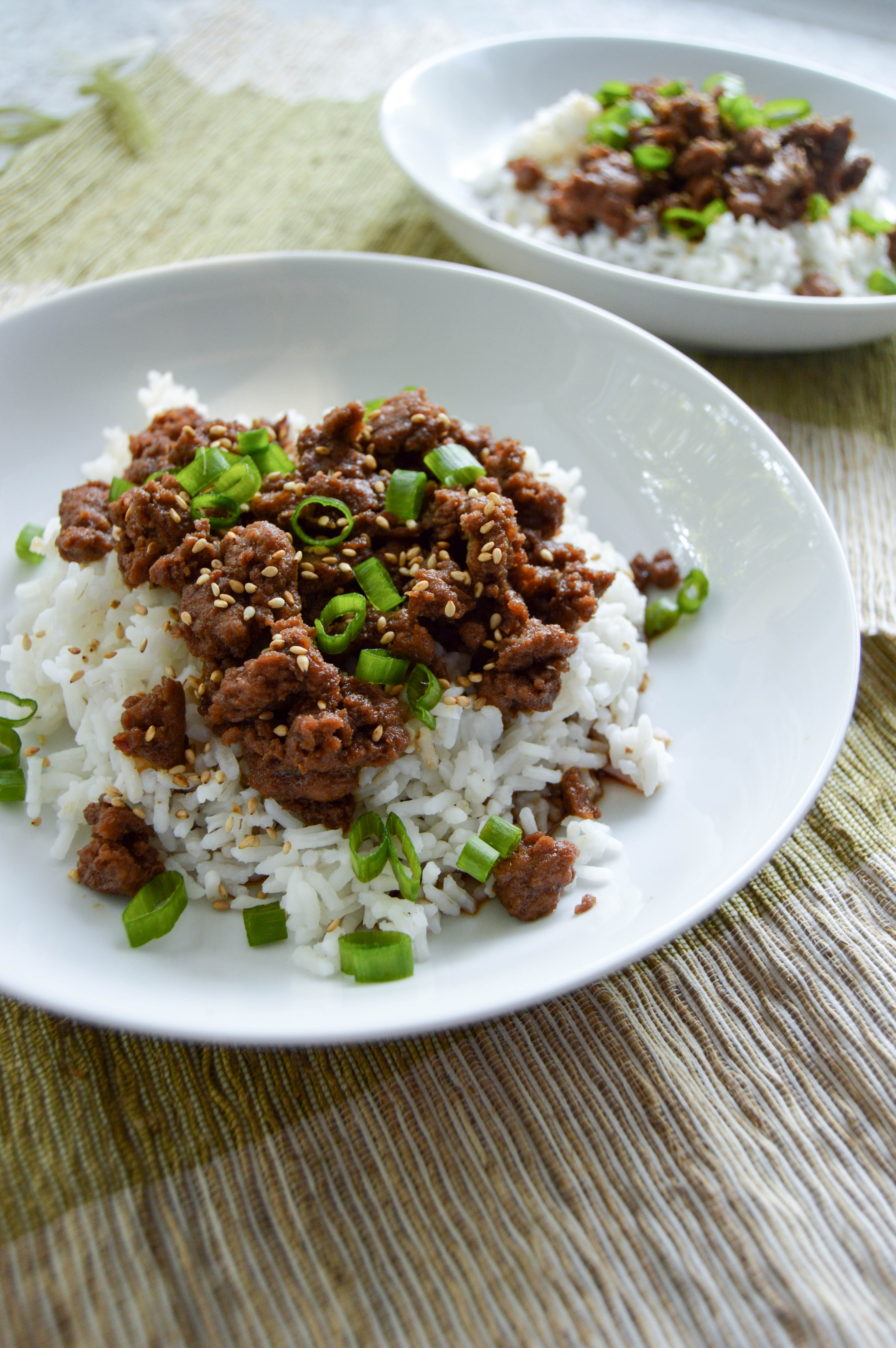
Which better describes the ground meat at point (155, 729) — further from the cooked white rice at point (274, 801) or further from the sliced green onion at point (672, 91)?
the sliced green onion at point (672, 91)

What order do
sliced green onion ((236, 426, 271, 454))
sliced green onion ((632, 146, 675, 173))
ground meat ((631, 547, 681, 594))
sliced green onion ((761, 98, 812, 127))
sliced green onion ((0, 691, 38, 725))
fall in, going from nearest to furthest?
sliced green onion ((0, 691, 38, 725)) → sliced green onion ((236, 426, 271, 454)) → ground meat ((631, 547, 681, 594)) → sliced green onion ((632, 146, 675, 173)) → sliced green onion ((761, 98, 812, 127))

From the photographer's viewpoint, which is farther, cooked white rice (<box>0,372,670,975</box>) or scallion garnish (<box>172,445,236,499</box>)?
scallion garnish (<box>172,445,236,499</box>)

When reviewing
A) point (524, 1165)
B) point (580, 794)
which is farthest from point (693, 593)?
point (524, 1165)

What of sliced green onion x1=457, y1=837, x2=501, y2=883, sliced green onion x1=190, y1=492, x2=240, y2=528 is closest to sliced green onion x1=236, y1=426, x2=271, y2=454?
sliced green onion x1=190, y1=492, x2=240, y2=528

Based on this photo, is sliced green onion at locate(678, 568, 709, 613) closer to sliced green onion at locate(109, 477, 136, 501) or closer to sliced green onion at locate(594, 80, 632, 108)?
sliced green onion at locate(109, 477, 136, 501)

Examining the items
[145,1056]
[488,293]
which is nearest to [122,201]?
[488,293]
